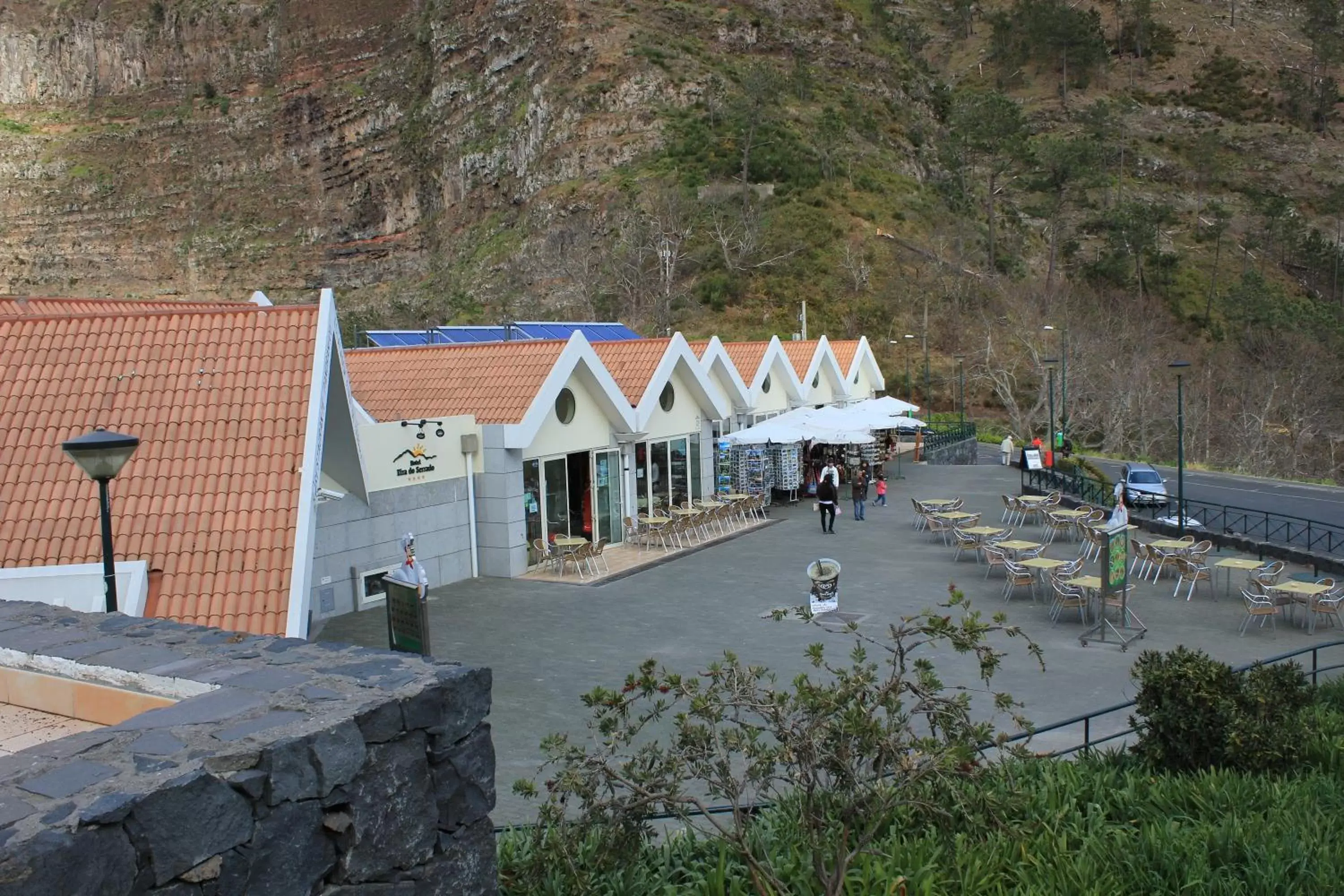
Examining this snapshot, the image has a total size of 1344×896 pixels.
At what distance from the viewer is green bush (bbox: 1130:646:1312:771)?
300 inches

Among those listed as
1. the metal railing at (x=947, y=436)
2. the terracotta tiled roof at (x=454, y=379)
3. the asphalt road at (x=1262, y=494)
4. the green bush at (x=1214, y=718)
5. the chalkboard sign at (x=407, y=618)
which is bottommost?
the asphalt road at (x=1262, y=494)

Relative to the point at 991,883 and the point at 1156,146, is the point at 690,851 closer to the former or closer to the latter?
the point at 991,883

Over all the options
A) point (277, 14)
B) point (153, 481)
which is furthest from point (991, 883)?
point (277, 14)

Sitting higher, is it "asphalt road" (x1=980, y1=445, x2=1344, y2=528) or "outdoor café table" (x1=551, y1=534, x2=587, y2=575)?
"outdoor café table" (x1=551, y1=534, x2=587, y2=575)

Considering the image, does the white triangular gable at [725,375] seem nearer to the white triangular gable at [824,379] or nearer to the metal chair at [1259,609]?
the white triangular gable at [824,379]

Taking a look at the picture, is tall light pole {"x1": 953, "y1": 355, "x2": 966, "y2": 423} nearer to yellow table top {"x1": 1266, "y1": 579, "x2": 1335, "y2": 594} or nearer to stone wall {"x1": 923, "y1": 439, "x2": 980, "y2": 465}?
stone wall {"x1": 923, "y1": 439, "x2": 980, "y2": 465}

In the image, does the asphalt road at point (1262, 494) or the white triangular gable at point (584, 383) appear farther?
the asphalt road at point (1262, 494)

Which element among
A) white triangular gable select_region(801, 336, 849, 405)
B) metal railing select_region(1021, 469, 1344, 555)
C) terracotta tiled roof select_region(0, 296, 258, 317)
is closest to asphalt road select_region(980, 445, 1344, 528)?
metal railing select_region(1021, 469, 1344, 555)

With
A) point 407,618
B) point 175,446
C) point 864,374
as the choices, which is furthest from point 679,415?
point 407,618

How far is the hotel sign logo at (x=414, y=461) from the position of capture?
54.7 ft

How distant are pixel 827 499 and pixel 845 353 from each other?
51.5 ft

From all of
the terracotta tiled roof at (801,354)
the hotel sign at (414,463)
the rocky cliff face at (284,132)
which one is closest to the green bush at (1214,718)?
the hotel sign at (414,463)

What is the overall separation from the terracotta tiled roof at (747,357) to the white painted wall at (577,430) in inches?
299

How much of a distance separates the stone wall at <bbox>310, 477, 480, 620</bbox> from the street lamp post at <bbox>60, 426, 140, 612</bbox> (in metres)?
6.61
